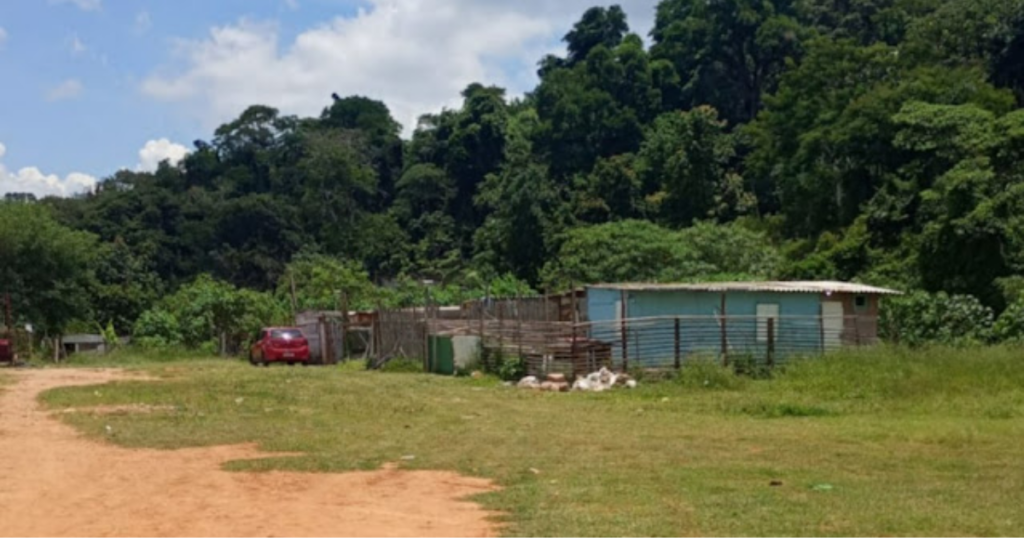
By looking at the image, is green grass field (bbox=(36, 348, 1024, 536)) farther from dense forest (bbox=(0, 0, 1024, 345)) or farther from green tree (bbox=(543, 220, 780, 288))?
green tree (bbox=(543, 220, 780, 288))

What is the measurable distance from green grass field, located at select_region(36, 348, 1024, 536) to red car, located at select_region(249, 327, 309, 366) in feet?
35.4

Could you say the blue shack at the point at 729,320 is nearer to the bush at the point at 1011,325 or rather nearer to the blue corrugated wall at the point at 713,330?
the blue corrugated wall at the point at 713,330

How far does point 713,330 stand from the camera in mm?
26969

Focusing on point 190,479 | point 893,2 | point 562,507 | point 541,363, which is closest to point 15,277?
point 541,363

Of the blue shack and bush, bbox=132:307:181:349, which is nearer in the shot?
the blue shack

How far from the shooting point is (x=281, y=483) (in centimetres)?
1238

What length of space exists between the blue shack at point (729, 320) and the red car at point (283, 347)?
1201 centimetres

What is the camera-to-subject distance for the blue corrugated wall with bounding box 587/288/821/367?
87.5ft

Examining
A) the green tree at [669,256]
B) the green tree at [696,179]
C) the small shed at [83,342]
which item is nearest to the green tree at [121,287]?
the small shed at [83,342]

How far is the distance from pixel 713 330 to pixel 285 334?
18.7 m

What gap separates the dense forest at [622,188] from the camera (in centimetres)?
4697

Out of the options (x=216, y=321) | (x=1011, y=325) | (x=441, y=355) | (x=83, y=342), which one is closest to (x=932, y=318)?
(x=1011, y=325)

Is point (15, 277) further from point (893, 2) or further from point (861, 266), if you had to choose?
point (893, 2)

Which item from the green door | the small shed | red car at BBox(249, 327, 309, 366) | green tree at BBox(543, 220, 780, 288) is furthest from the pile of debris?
the small shed
